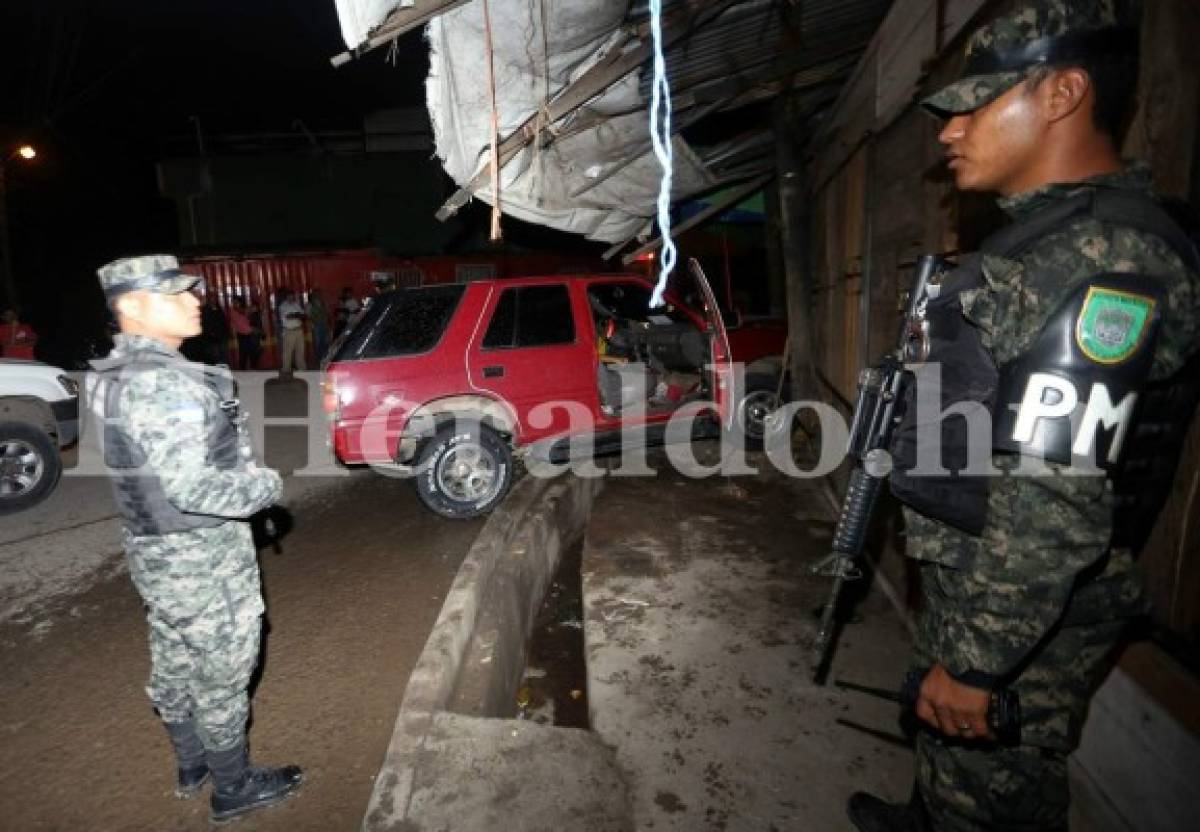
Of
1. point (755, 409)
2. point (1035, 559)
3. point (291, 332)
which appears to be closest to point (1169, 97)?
point (1035, 559)

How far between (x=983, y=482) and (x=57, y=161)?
78.2 feet

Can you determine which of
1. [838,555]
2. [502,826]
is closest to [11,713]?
[502,826]

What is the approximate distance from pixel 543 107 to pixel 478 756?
158 inches

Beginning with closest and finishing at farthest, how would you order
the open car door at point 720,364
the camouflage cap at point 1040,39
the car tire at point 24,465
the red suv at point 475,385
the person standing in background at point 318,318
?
the camouflage cap at point 1040,39
the red suv at point 475,385
the car tire at point 24,465
the open car door at point 720,364
the person standing in background at point 318,318

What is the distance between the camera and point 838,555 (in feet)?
7.14

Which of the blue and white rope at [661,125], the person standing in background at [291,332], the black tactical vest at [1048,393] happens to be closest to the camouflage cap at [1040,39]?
the black tactical vest at [1048,393]

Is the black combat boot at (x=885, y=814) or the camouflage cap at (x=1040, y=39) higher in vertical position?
the camouflage cap at (x=1040, y=39)

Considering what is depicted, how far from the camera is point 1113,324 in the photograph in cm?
132

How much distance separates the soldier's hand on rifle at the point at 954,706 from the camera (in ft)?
4.92

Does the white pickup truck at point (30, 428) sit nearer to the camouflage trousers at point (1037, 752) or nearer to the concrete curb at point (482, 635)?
the concrete curb at point (482, 635)

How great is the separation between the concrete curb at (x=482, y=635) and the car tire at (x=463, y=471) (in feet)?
0.89

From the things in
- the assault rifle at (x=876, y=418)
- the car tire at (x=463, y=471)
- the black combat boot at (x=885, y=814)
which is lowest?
the black combat boot at (x=885, y=814)

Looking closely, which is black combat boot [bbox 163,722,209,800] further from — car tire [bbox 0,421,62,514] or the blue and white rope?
car tire [bbox 0,421,62,514]

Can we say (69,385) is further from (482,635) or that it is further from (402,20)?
(482,635)
